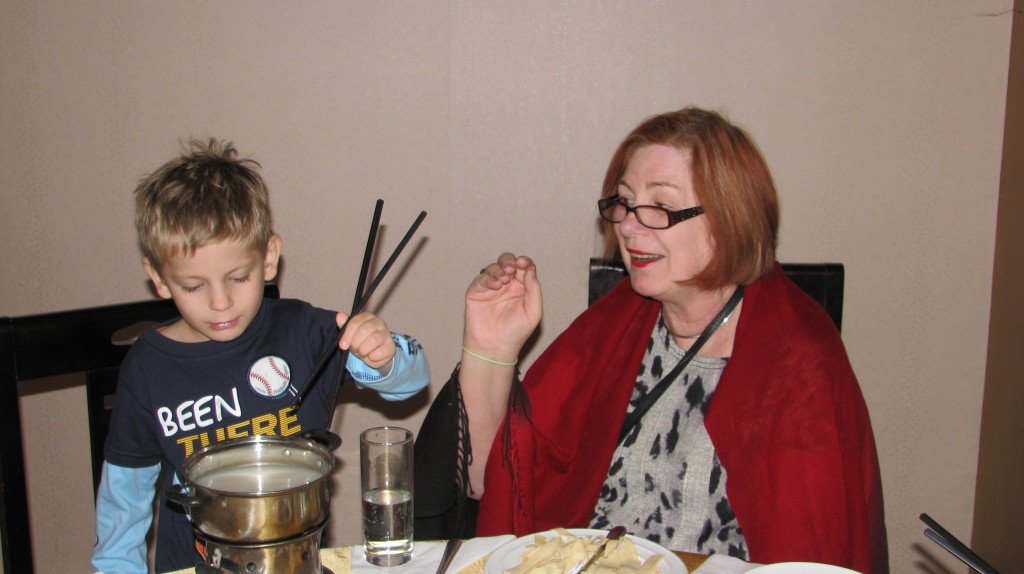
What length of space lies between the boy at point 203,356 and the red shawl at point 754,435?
313 millimetres

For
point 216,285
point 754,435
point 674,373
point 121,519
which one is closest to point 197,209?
point 216,285

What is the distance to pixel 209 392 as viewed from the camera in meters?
1.70

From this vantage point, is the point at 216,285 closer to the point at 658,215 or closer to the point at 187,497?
the point at 187,497

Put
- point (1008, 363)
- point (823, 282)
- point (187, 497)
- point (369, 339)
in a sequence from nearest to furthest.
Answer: point (187, 497) < point (369, 339) < point (823, 282) < point (1008, 363)

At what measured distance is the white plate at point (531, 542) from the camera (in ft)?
3.65

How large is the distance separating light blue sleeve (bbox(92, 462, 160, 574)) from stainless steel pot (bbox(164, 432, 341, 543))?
0.67m

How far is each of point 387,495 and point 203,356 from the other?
69 centimetres

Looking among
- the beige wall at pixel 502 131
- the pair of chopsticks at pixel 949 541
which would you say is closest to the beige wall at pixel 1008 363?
the beige wall at pixel 502 131

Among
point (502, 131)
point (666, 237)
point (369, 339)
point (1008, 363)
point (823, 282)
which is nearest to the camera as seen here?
point (369, 339)

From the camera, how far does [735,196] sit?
1.78 m

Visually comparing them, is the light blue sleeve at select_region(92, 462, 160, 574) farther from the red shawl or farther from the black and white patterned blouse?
the black and white patterned blouse

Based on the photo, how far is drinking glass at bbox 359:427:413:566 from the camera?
3.89 ft

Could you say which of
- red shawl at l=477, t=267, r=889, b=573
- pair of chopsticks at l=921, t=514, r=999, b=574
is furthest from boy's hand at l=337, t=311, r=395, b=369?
pair of chopsticks at l=921, t=514, r=999, b=574

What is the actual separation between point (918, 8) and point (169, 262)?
2.20m
